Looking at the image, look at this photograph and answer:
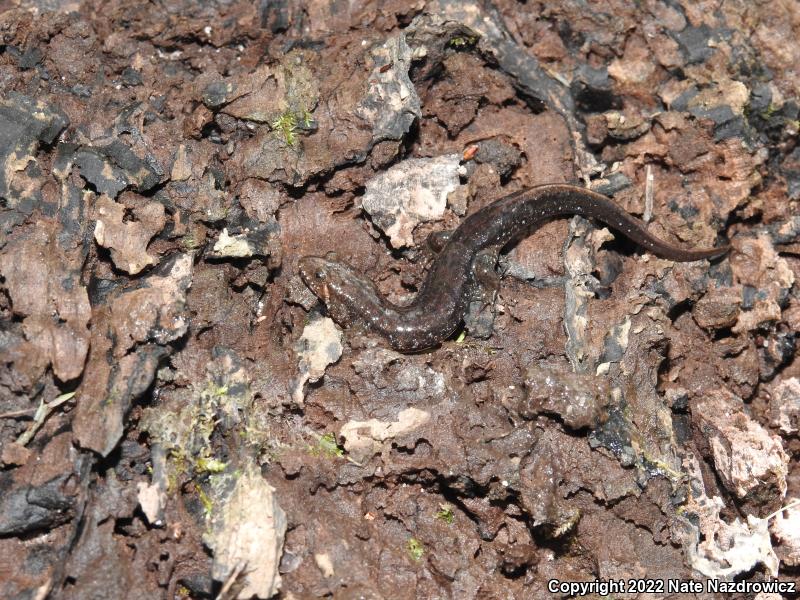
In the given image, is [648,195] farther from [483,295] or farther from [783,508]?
[783,508]

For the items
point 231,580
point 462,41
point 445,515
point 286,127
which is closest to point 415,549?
point 445,515

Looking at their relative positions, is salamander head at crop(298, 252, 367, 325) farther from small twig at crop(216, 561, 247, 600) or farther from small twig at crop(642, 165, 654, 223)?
small twig at crop(642, 165, 654, 223)

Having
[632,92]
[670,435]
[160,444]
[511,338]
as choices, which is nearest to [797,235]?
[632,92]

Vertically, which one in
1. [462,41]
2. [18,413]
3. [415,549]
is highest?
[462,41]

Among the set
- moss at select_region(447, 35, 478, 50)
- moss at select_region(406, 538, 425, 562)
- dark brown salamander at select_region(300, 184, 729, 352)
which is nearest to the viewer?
moss at select_region(406, 538, 425, 562)

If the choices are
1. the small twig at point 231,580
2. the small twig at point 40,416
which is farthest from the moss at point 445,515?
the small twig at point 40,416

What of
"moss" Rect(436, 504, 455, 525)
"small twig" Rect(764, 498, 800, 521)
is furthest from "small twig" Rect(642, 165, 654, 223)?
"moss" Rect(436, 504, 455, 525)
